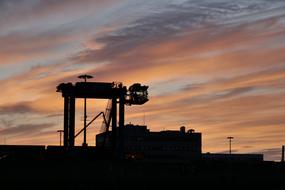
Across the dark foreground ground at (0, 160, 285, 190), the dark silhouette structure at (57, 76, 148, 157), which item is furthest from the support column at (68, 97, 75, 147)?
the dark foreground ground at (0, 160, 285, 190)

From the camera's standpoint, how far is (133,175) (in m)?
62.0

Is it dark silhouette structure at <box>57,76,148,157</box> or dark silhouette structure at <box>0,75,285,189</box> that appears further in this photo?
dark silhouette structure at <box>57,76,148,157</box>

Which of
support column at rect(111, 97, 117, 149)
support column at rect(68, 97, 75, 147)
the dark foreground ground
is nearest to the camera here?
the dark foreground ground

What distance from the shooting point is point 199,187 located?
63.8 meters

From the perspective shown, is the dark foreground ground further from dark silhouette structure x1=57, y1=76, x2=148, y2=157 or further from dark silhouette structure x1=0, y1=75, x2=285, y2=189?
dark silhouette structure x1=57, y1=76, x2=148, y2=157

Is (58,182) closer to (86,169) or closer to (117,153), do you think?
(86,169)

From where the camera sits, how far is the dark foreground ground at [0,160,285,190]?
2309 inches

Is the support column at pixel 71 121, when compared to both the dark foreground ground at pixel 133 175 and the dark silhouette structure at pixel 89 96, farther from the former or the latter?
the dark foreground ground at pixel 133 175

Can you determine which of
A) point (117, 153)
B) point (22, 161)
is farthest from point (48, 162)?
point (117, 153)

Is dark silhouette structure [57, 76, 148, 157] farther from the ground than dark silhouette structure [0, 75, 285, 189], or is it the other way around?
dark silhouette structure [57, 76, 148, 157]

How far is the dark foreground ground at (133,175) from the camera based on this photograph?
5866 centimetres

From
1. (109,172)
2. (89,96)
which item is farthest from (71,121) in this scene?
(109,172)

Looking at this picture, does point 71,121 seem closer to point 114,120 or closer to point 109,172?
point 114,120

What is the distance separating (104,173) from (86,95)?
23914 millimetres
